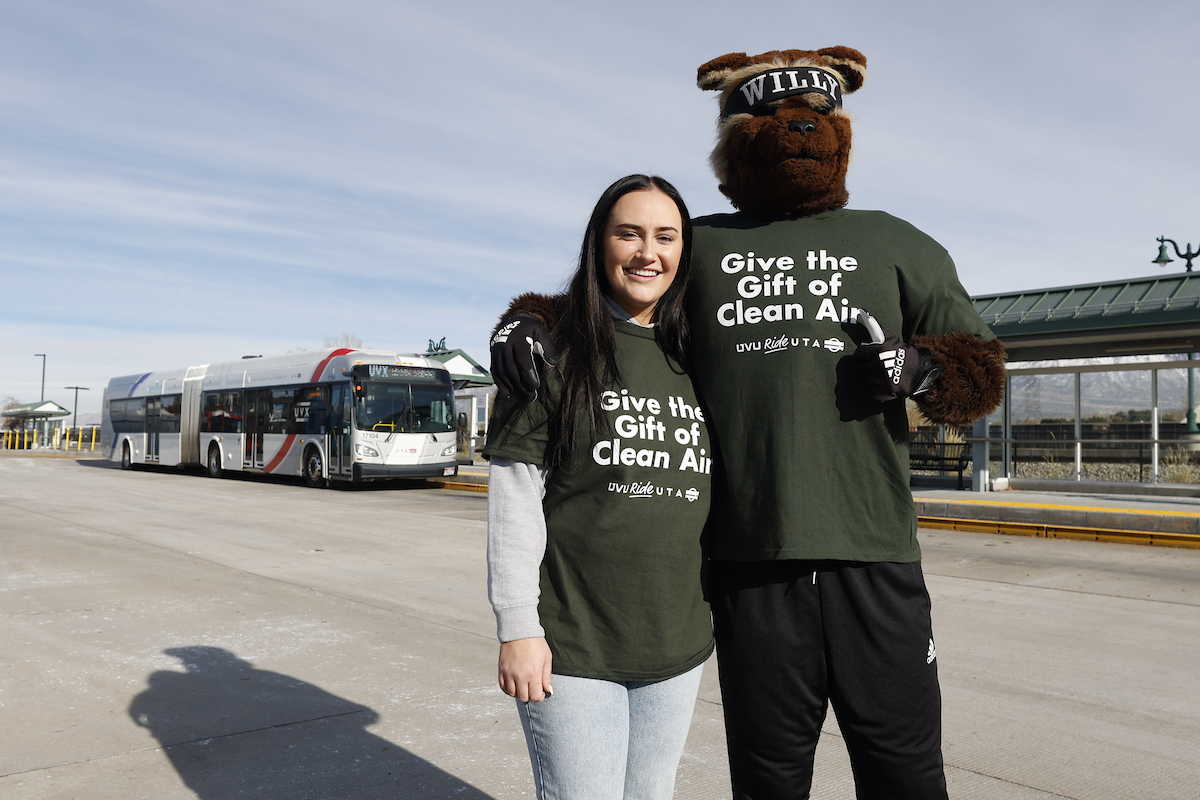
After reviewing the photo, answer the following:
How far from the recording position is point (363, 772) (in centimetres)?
343

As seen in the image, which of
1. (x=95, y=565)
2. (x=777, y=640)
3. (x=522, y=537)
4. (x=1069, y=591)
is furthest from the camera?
(x=95, y=565)

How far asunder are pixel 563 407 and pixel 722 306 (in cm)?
49

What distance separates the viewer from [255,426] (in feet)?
71.9

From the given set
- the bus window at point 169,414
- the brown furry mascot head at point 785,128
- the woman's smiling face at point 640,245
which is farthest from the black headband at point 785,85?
the bus window at point 169,414

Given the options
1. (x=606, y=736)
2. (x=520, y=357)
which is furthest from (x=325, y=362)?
(x=606, y=736)

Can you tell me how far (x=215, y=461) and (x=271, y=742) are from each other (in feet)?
71.5

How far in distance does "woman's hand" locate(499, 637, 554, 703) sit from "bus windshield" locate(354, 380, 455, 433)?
57.4 ft

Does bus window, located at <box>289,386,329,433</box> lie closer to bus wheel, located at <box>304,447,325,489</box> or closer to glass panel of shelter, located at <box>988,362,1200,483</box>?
bus wheel, located at <box>304,447,325,489</box>

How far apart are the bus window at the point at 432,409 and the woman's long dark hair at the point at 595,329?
17.8 metres

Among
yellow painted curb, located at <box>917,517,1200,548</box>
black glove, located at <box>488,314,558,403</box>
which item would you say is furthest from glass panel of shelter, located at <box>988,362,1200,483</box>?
black glove, located at <box>488,314,558,403</box>

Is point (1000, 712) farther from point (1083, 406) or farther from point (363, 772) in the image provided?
point (1083, 406)

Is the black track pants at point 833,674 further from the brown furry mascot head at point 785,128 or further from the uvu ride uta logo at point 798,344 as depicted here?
the brown furry mascot head at point 785,128

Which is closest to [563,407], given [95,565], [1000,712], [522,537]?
[522,537]

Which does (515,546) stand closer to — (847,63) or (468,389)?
(847,63)
